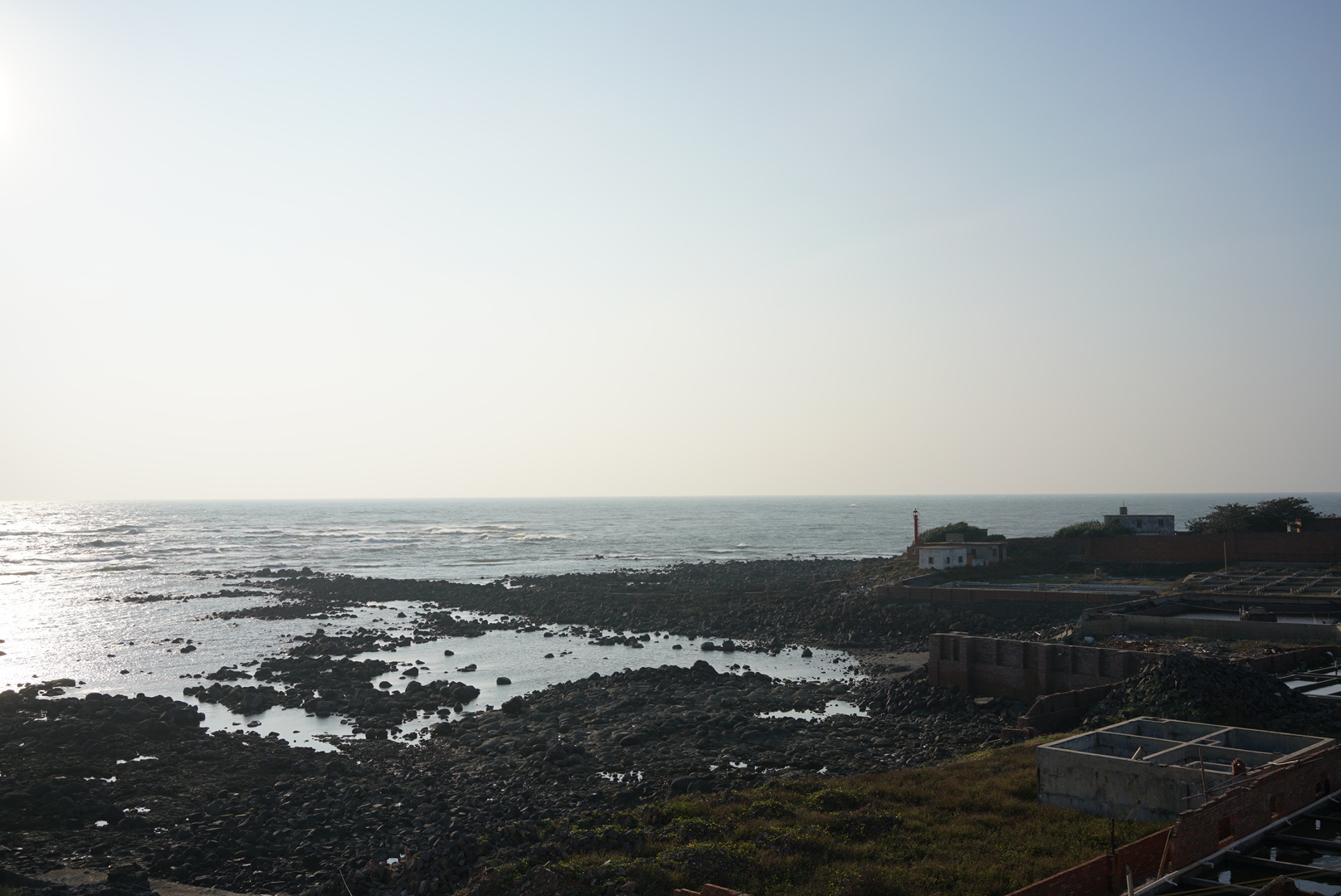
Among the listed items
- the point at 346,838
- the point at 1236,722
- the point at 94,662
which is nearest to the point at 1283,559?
the point at 1236,722

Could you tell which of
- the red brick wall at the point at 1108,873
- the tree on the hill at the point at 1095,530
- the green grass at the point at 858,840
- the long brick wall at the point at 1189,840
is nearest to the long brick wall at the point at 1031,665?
the green grass at the point at 858,840

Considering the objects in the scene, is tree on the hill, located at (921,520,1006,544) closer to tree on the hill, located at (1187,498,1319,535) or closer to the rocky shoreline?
tree on the hill, located at (1187,498,1319,535)

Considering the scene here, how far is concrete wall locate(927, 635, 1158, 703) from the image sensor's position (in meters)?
29.0

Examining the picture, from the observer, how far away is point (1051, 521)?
169 metres

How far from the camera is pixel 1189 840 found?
11.8 metres

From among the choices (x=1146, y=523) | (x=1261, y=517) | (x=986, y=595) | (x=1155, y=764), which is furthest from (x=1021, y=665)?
(x=1146, y=523)

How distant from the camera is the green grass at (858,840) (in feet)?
47.0

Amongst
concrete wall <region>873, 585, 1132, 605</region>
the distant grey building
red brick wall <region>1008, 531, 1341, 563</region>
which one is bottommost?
concrete wall <region>873, 585, 1132, 605</region>

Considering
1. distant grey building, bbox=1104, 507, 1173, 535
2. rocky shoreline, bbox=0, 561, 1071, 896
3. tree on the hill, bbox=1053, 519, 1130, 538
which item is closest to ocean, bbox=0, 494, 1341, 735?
rocky shoreline, bbox=0, 561, 1071, 896

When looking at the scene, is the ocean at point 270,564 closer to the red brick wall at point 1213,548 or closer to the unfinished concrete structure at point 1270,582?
the unfinished concrete structure at point 1270,582

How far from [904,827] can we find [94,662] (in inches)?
1581

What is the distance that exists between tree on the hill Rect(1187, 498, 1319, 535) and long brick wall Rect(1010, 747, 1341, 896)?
50.4 m

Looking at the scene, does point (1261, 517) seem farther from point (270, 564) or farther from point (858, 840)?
point (270, 564)

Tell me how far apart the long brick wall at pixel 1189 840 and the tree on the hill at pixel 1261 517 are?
165ft
